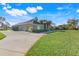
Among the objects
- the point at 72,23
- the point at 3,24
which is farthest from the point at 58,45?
the point at 3,24

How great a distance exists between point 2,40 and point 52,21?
1.83ft

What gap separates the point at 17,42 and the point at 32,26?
9.1 inches

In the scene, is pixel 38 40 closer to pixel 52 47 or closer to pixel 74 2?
pixel 52 47

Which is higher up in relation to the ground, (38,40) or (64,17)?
(64,17)

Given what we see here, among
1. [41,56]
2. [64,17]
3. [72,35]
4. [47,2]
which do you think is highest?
[47,2]

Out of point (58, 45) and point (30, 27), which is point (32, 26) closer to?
point (30, 27)

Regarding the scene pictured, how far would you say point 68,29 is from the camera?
2.65 metres

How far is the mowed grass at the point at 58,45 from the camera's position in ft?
8.40

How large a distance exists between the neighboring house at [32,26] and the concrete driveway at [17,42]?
0.17ft

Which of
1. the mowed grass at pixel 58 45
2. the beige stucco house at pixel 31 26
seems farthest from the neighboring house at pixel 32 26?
the mowed grass at pixel 58 45

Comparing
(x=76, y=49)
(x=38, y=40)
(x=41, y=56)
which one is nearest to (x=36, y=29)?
(x=38, y=40)

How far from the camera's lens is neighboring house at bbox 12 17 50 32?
2611 millimetres

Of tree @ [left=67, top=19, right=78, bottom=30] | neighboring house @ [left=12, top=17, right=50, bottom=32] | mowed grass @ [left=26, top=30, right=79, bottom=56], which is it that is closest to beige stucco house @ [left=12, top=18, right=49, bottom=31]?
neighboring house @ [left=12, top=17, right=50, bottom=32]

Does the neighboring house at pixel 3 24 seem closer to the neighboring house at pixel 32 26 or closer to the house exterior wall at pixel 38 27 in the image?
the neighboring house at pixel 32 26
